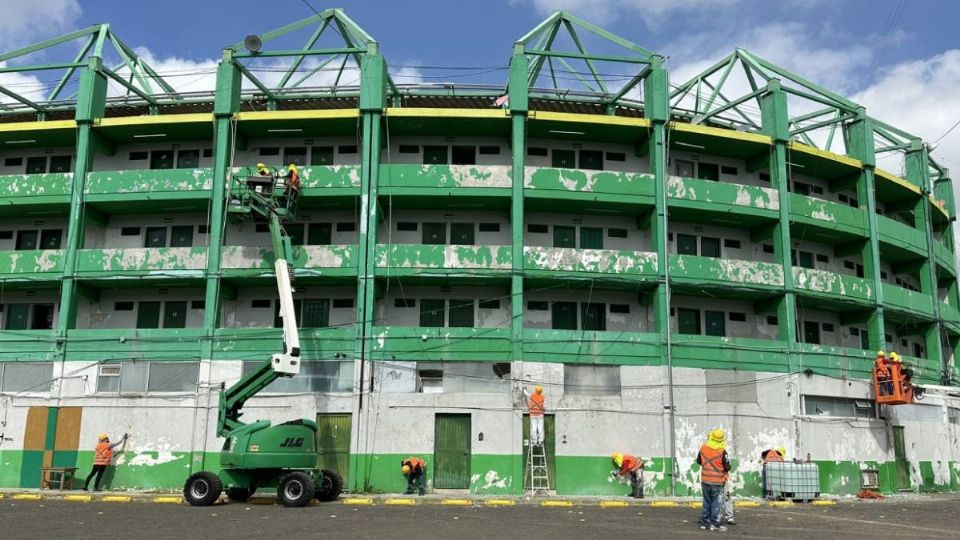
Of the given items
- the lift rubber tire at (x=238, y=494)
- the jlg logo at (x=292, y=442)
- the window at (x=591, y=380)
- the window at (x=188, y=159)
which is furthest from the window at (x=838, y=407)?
the window at (x=188, y=159)

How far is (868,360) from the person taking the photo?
37719mm

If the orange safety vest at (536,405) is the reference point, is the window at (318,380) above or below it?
above

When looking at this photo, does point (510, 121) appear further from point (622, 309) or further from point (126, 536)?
point (126, 536)

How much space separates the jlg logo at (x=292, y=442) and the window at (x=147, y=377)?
11.0 meters

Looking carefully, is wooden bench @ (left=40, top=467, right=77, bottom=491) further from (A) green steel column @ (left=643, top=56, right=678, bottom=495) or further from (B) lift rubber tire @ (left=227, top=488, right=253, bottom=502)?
(A) green steel column @ (left=643, top=56, right=678, bottom=495)

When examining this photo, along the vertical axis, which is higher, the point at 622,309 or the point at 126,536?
the point at 622,309

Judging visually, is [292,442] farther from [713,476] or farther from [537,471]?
[713,476]

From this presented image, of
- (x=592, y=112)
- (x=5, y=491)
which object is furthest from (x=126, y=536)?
(x=592, y=112)

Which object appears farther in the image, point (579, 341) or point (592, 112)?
point (592, 112)

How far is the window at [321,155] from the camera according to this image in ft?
123

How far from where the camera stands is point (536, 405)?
101 feet

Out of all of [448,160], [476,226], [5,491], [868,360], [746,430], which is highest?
[448,160]

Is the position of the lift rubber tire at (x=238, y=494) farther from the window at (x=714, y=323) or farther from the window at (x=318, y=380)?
the window at (x=714, y=323)

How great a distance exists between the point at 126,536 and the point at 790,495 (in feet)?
73.0
